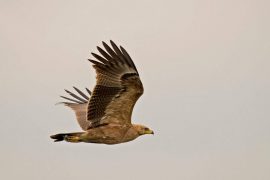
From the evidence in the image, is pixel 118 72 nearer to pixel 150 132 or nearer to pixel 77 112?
pixel 150 132

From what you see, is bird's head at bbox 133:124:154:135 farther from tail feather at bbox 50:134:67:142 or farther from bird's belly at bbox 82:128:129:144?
tail feather at bbox 50:134:67:142

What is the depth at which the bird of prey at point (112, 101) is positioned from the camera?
73.5 ft

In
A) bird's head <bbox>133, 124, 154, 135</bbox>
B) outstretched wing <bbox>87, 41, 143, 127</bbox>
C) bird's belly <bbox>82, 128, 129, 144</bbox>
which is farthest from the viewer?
bird's head <bbox>133, 124, 154, 135</bbox>

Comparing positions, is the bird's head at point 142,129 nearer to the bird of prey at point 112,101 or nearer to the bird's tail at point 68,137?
the bird of prey at point 112,101

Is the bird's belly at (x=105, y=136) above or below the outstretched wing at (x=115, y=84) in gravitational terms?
below

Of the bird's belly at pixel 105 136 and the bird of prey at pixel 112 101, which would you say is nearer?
the bird of prey at pixel 112 101

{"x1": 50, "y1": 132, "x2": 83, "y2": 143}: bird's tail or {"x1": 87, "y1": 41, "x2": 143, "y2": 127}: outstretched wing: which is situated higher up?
{"x1": 87, "y1": 41, "x2": 143, "y2": 127}: outstretched wing

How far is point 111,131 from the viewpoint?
23.3 meters

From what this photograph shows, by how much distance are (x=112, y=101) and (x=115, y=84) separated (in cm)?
54

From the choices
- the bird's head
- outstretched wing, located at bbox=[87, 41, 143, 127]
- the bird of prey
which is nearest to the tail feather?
the bird of prey

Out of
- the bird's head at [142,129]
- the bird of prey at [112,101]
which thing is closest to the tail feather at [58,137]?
the bird of prey at [112,101]

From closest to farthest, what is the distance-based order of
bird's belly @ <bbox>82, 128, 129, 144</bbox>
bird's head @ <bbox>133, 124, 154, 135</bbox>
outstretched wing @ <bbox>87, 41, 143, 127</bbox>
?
outstretched wing @ <bbox>87, 41, 143, 127</bbox> → bird's belly @ <bbox>82, 128, 129, 144</bbox> → bird's head @ <bbox>133, 124, 154, 135</bbox>

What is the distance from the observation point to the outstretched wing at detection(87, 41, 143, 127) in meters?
22.3

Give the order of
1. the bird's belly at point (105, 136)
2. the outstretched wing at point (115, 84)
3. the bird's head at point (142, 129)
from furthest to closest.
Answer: the bird's head at point (142, 129), the bird's belly at point (105, 136), the outstretched wing at point (115, 84)
